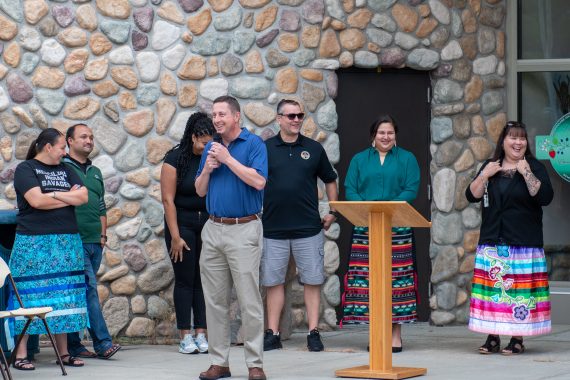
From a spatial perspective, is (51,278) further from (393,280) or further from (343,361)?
(393,280)

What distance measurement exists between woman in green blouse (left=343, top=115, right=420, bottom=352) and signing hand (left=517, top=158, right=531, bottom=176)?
2.73 feet

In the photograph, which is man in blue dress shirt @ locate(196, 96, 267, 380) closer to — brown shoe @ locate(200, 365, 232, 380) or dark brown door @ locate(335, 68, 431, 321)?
brown shoe @ locate(200, 365, 232, 380)

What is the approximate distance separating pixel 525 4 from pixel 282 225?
11.8 feet

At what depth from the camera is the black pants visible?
31.6ft

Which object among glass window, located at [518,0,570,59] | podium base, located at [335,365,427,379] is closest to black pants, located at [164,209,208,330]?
podium base, located at [335,365,427,379]

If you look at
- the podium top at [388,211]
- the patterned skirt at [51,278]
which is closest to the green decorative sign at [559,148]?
the podium top at [388,211]

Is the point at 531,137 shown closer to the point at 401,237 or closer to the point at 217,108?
the point at 401,237

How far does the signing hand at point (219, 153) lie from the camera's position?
7.73 metres

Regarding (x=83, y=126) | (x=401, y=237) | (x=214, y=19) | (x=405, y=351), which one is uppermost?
(x=214, y=19)

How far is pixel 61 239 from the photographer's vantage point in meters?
8.75

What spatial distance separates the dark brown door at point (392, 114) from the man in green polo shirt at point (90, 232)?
250 cm

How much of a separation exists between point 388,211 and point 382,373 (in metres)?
1.03

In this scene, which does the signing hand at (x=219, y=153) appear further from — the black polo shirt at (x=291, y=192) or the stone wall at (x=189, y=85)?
the stone wall at (x=189, y=85)

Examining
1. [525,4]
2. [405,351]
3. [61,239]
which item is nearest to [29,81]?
[61,239]
